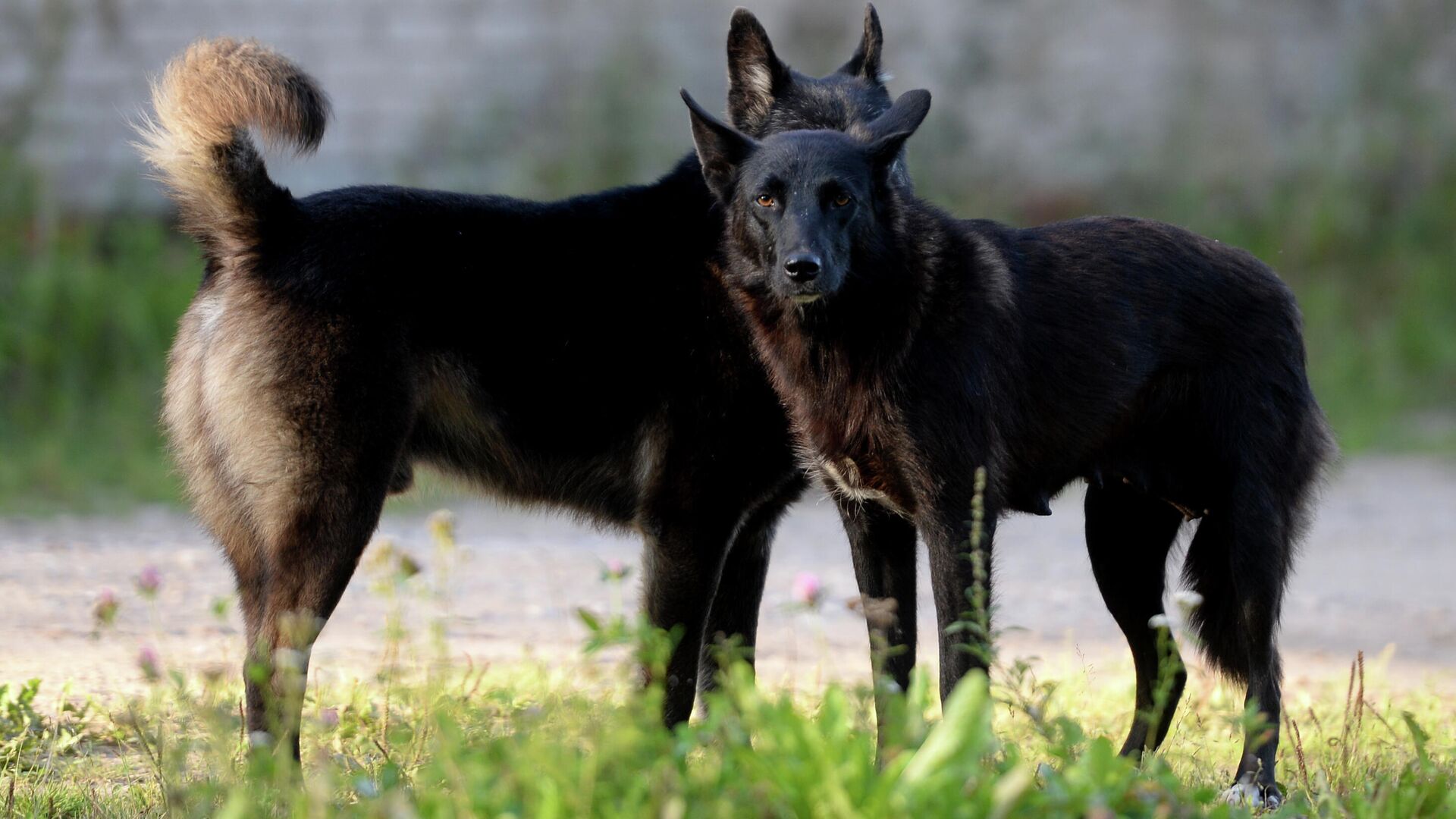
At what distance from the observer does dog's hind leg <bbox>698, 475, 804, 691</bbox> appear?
A: 3873 millimetres

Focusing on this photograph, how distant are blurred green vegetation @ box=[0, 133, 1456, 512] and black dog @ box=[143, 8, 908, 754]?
159 inches

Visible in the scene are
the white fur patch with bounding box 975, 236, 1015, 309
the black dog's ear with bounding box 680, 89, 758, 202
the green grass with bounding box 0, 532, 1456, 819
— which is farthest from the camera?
the black dog's ear with bounding box 680, 89, 758, 202

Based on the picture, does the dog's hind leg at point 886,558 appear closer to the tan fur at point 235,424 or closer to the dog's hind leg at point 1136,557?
the dog's hind leg at point 1136,557

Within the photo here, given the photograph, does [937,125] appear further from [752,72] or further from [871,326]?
[871,326]

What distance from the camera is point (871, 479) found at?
3230 millimetres

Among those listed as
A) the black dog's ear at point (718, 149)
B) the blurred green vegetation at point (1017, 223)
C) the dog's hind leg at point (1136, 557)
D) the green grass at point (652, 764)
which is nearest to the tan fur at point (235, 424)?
the green grass at point (652, 764)

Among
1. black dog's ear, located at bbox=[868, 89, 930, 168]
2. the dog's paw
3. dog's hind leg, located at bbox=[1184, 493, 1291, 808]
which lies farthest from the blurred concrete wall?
the dog's paw

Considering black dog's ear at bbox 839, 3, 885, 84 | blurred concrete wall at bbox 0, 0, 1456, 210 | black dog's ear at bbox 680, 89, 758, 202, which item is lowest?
black dog's ear at bbox 680, 89, 758, 202

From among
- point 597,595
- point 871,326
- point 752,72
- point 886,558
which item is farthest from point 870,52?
point 597,595

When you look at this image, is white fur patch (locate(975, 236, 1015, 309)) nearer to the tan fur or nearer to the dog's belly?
the dog's belly

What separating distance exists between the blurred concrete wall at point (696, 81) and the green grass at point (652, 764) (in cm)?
615

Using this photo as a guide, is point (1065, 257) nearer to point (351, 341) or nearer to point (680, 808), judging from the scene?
point (351, 341)

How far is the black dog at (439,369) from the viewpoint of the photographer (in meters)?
3.32

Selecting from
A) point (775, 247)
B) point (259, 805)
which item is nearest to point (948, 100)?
point (775, 247)
